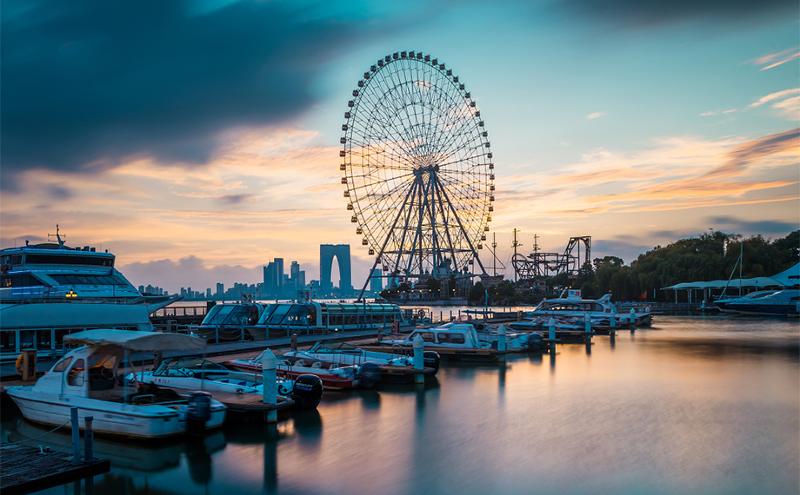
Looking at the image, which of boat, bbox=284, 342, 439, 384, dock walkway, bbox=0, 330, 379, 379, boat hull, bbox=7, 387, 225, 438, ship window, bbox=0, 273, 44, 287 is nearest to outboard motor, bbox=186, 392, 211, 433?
boat hull, bbox=7, 387, 225, 438

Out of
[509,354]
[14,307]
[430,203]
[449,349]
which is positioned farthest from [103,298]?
[430,203]

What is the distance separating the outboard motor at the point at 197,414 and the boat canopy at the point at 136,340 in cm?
142

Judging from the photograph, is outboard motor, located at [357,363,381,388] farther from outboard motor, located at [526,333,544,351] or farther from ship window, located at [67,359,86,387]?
outboard motor, located at [526,333,544,351]

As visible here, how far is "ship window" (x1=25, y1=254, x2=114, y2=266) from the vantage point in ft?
106

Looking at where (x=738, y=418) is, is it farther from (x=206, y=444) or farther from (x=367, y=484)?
(x=206, y=444)

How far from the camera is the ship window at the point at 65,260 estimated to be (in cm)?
3222

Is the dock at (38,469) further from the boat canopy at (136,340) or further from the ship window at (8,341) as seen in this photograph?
the ship window at (8,341)

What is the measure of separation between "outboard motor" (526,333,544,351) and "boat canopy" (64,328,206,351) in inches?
971

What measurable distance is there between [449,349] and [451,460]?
16.9 m

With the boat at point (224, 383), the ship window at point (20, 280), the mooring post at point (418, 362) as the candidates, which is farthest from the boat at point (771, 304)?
the ship window at point (20, 280)

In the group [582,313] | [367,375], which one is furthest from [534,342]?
Result: [582,313]

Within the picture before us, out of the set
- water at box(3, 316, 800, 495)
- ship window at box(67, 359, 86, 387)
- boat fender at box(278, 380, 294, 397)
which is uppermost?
ship window at box(67, 359, 86, 387)

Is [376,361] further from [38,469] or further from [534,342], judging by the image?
[534,342]

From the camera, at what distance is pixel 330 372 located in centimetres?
2250
